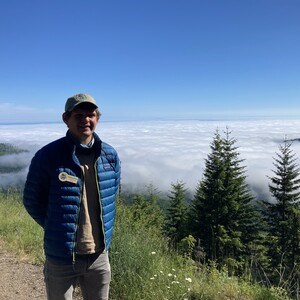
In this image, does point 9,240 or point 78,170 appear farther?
point 9,240

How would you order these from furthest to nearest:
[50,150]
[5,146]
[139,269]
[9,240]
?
[5,146]
[9,240]
[139,269]
[50,150]

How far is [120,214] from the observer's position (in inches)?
213

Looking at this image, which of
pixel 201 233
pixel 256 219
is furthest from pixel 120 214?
pixel 256 219

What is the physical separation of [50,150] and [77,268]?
0.88 meters

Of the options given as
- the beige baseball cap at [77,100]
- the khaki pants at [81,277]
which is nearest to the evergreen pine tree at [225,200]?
the khaki pants at [81,277]

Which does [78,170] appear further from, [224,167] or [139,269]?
[224,167]

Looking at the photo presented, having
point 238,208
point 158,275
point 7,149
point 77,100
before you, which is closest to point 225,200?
point 238,208

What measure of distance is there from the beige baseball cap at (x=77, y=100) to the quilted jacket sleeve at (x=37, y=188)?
14.7 inches

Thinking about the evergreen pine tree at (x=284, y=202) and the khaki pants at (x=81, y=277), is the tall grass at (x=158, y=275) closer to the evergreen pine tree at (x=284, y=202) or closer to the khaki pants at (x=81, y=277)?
the khaki pants at (x=81, y=277)

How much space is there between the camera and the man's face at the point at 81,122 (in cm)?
243

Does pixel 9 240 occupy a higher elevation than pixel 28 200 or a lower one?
lower

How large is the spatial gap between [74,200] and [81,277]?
686mm

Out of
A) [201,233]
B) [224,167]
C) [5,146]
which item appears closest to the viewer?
[201,233]

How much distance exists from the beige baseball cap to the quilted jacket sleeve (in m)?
0.37
